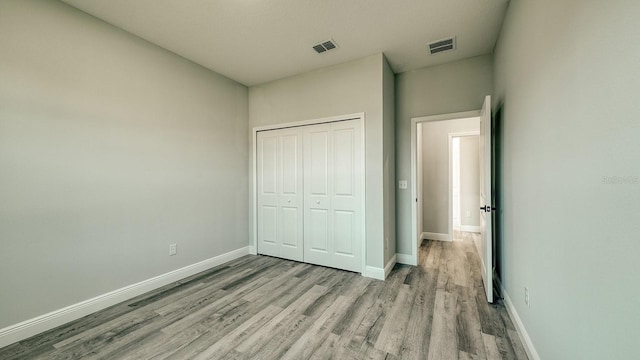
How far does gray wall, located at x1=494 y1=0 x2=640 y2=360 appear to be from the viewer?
2.68 ft

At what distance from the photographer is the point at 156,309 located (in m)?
2.40

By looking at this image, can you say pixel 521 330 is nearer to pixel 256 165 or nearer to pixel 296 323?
pixel 296 323

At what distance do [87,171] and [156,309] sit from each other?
4.73 ft

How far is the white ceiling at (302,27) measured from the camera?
7.36 ft

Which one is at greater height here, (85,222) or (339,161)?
(339,161)

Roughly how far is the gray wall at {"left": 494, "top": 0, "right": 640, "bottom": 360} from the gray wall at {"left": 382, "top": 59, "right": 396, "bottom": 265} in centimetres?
142

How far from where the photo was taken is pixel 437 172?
16.2 feet

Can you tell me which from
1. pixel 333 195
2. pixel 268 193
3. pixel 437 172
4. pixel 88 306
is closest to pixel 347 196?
pixel 333 195

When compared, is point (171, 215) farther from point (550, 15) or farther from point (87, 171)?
point (550, 15)

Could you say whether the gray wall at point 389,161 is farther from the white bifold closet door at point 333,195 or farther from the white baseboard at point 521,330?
the white baseboard at point 521,330

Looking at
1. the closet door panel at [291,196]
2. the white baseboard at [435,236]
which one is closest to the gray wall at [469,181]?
the white baseboard at [435,236]

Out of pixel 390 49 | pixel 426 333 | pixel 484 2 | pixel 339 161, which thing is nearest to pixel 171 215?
pixel 339 161

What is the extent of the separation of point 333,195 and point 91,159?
259 centimetres

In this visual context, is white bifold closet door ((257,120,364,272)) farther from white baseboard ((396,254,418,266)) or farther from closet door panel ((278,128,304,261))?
white baseboard ((396,254,418,266))
